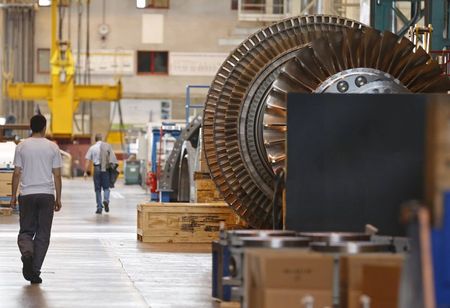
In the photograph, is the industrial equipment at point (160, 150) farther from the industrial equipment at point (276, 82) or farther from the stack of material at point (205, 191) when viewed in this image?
the industrial equipment at point (276, 82)

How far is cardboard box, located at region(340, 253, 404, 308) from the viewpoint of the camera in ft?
26.8

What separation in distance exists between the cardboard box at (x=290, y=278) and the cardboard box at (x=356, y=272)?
0.12m

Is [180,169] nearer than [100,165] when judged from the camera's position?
No

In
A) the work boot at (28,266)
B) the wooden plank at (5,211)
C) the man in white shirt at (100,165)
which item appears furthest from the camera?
the man in white shirt at (100,165)

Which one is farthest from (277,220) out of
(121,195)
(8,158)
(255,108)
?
(121,195)

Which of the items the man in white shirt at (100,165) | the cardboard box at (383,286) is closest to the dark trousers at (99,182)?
the man in white shirt at (100,165)

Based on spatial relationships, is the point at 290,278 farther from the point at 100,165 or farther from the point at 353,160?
the point at 100,165

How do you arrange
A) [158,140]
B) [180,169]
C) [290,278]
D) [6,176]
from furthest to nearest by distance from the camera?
[158,140], [180,169], [6,176], [290,278]

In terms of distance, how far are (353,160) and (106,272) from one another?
4923mm

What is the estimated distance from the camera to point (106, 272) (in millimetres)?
15906

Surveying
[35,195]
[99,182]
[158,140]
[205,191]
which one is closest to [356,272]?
[35,195]

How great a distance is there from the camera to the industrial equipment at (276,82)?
1535 cm

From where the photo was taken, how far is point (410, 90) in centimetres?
1545

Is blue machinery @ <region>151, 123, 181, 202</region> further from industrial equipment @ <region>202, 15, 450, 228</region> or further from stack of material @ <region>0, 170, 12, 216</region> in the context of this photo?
industrial equipment @ <region>202, 15, 450, 228</region>
